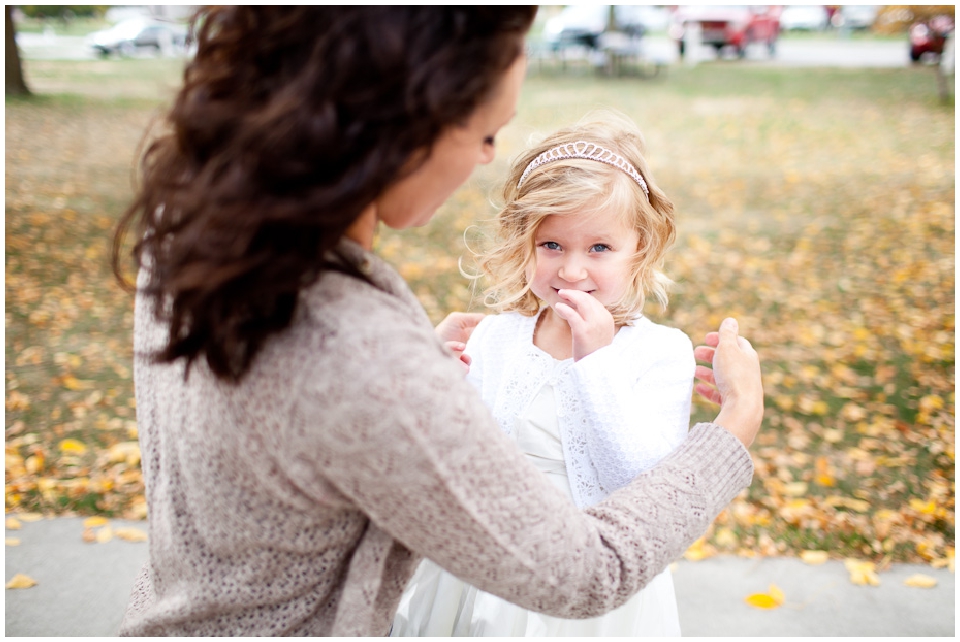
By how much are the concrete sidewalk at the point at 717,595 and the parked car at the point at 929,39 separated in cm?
1330

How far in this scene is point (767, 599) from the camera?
129 inches

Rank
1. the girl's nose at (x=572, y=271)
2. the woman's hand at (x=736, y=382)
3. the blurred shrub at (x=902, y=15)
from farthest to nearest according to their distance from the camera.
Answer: the blurred shrub at (x=902, y=15)
the girl's nose at (x=572, y=271)
the woman's hand at (x=736, y=382)

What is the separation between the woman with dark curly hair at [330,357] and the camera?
1003 mm

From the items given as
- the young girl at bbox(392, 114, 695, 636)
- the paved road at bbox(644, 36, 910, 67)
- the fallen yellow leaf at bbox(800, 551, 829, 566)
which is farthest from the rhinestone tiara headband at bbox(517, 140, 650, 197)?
the paved road at bbox(644, 36, 910, 67)

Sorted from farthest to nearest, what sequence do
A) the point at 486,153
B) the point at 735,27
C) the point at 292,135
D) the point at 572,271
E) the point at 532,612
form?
the point at 735,27 < the point at 572,271 < the point at 532,612 < the point at 486,153 < the point at 292,135

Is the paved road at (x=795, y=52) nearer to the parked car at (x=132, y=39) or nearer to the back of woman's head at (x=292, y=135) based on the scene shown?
the parked car at (x=132, y=39)

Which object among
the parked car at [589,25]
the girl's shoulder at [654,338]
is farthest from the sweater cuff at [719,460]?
the parked car at [589,25]

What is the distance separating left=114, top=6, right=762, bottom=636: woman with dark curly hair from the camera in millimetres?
1003

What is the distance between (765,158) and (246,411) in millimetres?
11255

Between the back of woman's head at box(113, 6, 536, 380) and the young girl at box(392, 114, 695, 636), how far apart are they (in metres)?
0.88

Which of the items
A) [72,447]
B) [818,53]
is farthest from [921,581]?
[818,53]

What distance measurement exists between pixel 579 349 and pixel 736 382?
1.23 feet

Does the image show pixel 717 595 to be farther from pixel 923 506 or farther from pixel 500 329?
pixel 500 329

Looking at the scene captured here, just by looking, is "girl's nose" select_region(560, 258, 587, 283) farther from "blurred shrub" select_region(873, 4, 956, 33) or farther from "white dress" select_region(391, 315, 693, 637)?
"blurred shrub" select_region(873, 4, 956, 33)
